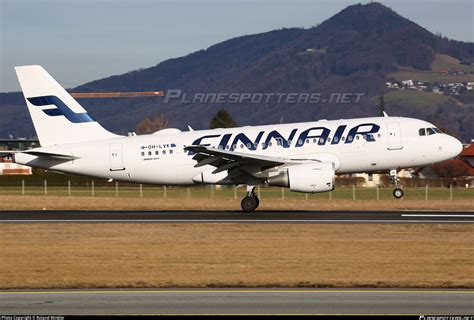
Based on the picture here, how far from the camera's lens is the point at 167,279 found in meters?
21.6

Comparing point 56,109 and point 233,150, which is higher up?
point 56,109

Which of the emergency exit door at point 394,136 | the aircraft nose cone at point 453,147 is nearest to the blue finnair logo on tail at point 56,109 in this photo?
the emergency exit door at point 394,136

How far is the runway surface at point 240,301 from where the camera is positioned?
16812 mm

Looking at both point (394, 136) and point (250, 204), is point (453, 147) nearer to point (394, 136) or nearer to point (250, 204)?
point (394, 136)

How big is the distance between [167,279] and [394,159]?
64.9ft

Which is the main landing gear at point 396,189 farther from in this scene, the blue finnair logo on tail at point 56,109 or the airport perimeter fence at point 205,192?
the blue finnair logo on tail at point 56,109

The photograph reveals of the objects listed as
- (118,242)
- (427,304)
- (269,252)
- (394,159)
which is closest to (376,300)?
(427,304)

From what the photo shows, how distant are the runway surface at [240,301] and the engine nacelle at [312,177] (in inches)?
664

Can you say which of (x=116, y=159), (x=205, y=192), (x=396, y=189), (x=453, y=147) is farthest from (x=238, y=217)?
(x=205, y=192)

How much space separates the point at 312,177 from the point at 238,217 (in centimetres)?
336

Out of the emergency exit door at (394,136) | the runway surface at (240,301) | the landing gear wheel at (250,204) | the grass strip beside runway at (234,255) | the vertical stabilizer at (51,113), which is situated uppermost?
the vertical stabilizer at (51,113)

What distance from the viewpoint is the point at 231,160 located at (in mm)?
37531

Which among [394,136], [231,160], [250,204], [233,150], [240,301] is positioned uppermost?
[394,136]

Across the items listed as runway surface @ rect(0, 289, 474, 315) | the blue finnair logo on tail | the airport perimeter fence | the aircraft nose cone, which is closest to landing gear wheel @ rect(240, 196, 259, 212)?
the airport perimeter fence
